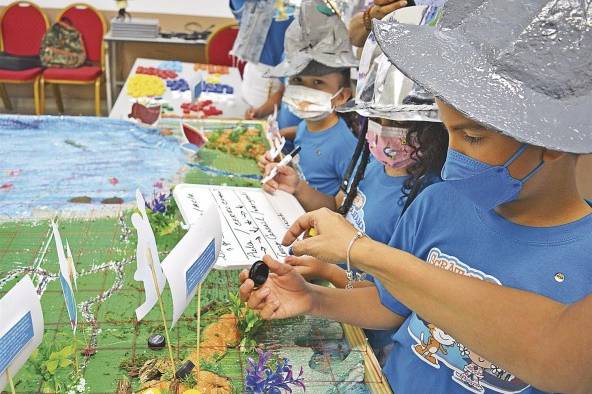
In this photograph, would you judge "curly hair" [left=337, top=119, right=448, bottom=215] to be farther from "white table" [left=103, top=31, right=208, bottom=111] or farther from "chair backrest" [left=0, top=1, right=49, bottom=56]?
"chair backrest" [left=0, top=1, right=49, bottom=56]

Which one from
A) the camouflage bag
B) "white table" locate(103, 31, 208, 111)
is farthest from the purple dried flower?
the camouflage bag

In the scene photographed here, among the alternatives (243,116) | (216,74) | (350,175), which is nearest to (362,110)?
(350,175)

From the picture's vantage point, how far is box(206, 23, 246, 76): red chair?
4.85m

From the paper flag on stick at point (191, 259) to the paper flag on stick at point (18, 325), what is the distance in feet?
0.62

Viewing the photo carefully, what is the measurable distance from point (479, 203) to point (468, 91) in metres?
0.23

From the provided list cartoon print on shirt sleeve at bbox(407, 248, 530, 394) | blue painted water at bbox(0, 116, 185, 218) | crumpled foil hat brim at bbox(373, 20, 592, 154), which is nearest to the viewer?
crumpled foil hat brim at bbox(373, 20, 592, 154)

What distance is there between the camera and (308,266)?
1268mm

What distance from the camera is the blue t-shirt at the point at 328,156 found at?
1.87 metres

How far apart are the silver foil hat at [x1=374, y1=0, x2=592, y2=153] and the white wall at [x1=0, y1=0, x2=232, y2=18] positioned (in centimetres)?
504

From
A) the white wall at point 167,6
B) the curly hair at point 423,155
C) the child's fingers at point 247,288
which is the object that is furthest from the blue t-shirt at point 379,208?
the white wall at point 167,6

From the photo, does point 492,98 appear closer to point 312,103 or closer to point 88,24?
point 312,103

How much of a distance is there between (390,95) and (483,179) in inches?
17.2

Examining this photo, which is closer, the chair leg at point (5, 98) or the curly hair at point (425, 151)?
the curly hair at point (425, 151)

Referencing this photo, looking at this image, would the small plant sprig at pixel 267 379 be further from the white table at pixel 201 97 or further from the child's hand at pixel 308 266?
→ the white table at pixel 201 97
